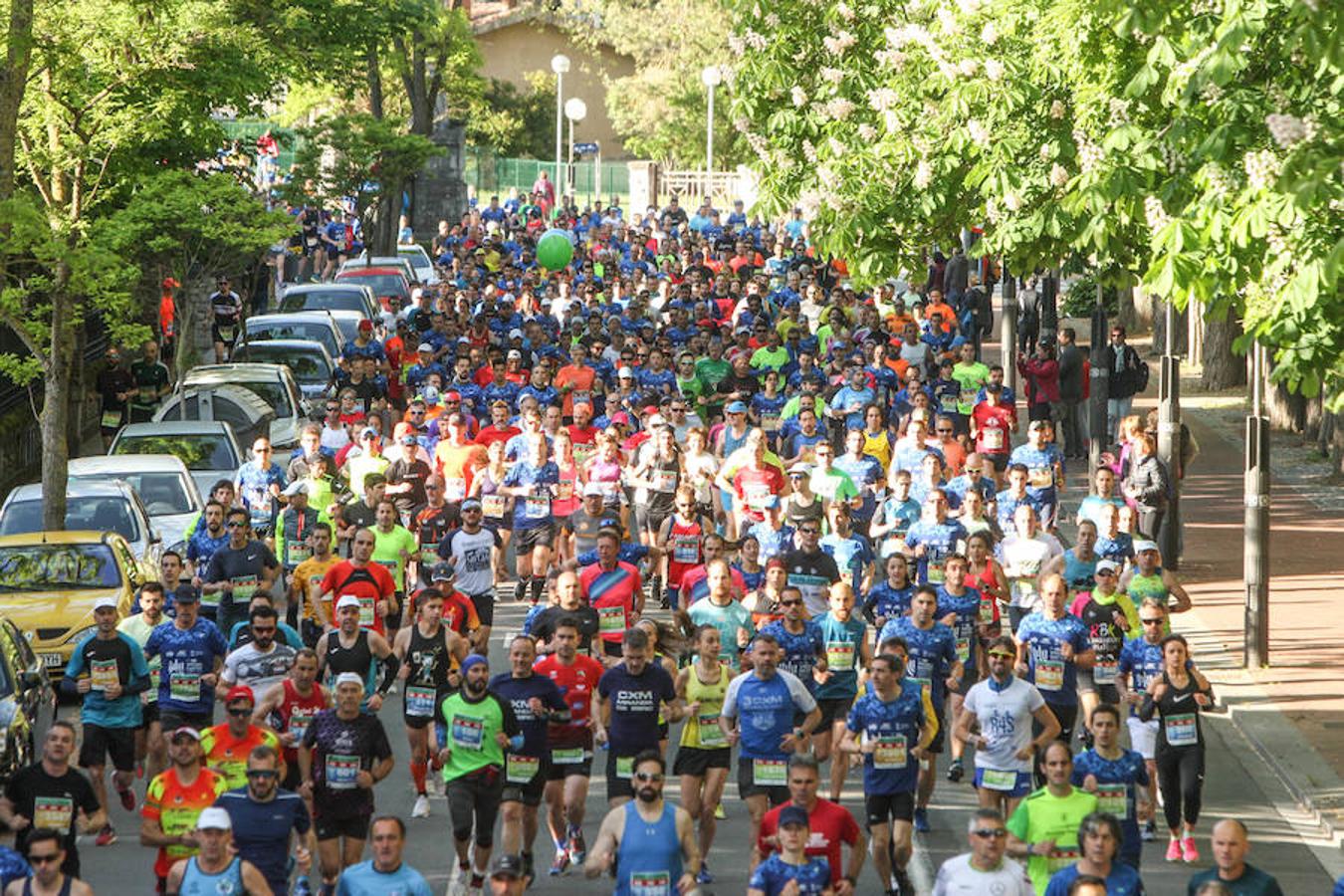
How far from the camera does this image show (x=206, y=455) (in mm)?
23422

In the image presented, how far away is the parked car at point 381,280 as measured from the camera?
40.3m

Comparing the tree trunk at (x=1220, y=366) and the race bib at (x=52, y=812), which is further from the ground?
the tree trunk at (x=1220, y=366)

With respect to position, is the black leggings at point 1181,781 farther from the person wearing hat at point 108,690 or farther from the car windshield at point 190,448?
the car windshield at point 190,448

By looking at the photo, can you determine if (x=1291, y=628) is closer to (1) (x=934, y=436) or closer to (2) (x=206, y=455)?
(1) (x=934, y=436)

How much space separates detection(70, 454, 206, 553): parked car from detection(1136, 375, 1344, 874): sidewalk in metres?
9.34

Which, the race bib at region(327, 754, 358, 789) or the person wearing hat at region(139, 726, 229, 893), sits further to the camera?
the race bib at region(327, 754, 358, 789)

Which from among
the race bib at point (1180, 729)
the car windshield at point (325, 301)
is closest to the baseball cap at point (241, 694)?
the race bib at point (1180, 729)

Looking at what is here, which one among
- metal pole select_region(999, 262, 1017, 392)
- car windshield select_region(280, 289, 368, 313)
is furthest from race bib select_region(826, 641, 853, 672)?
car windshield select_region(280, 289, 368, 313)

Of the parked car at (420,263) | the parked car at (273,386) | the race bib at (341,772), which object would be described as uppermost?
the parked car at (420,263)

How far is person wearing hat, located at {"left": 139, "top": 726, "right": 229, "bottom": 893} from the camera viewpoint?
11727 mm

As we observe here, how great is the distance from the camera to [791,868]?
1039cm

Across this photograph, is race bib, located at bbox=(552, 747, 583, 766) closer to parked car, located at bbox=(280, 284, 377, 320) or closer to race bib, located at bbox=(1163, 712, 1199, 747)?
race bib, located at bbox=(1163, 712, 1199, 747)

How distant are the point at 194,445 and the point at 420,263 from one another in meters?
26.1

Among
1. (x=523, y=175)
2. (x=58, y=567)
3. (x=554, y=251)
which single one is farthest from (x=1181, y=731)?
(x=523, y=175)
